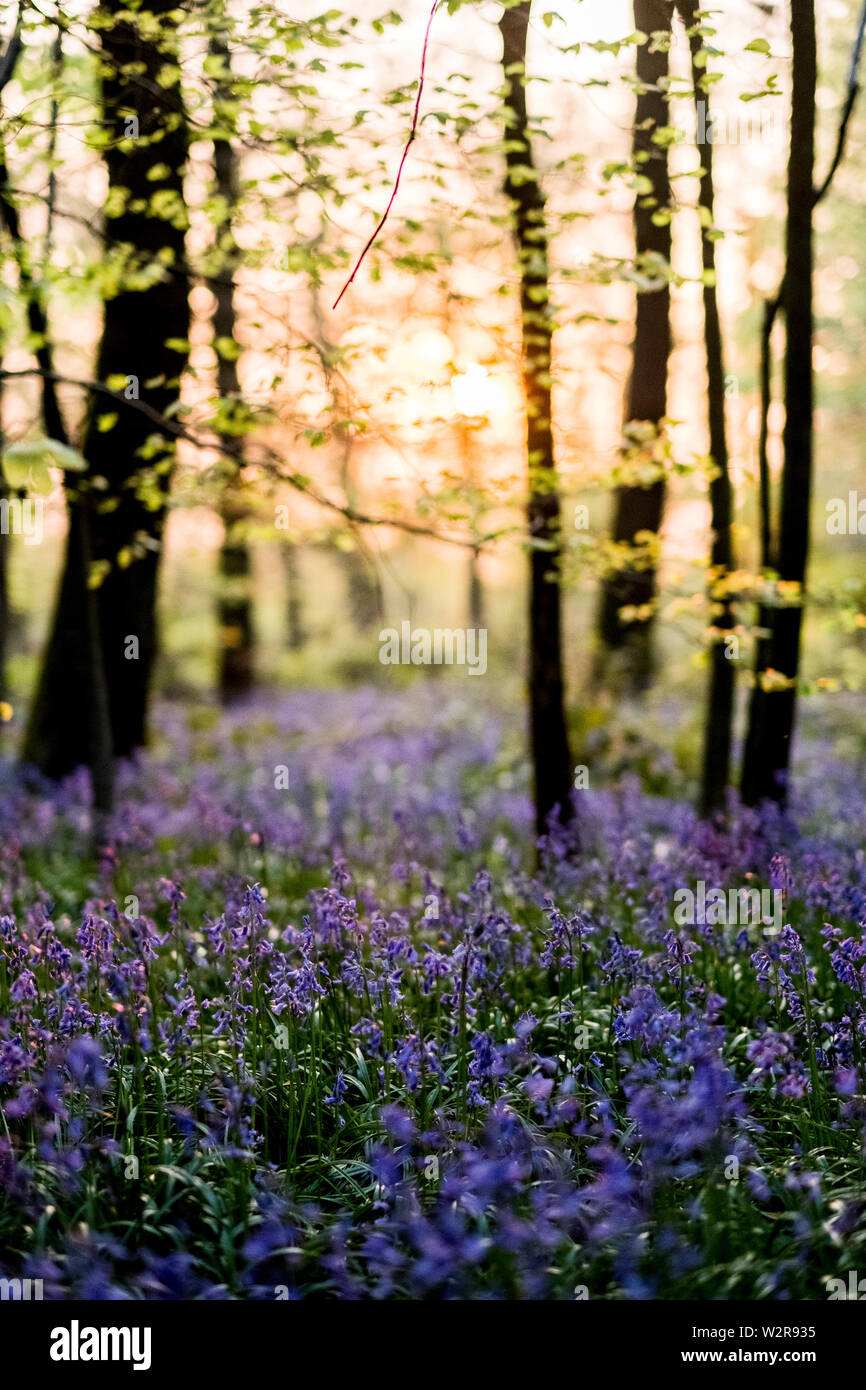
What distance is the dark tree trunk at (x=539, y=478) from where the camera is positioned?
6.36 meters

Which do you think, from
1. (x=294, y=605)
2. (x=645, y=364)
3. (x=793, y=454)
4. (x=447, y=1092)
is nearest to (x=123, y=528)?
(x=793, y=454)

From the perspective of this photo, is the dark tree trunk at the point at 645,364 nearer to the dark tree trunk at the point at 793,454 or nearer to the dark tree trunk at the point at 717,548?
the dark tree trunk at the point at 717,548

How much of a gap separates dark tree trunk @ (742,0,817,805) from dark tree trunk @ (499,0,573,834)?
1.42m

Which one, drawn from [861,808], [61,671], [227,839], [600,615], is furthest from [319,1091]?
[600,615]

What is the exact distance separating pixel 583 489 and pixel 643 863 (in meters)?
2.98

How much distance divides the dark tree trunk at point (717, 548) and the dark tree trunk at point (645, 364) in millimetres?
397

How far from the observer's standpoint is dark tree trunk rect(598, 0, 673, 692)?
20.5 feet

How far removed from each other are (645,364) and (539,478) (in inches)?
246

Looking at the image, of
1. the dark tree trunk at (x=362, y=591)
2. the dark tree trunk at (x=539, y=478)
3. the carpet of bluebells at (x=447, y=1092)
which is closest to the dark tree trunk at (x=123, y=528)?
the dark tree trunk at (x=539, y=478)

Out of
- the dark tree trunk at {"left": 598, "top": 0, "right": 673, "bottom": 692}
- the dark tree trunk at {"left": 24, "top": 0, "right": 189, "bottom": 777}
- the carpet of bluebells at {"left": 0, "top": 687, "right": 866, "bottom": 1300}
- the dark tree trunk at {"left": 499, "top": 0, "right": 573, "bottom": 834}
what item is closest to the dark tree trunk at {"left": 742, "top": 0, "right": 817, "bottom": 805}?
the dark tree trunk at {"left": 598, "top": 0, "right": 673, "bottom": 692}

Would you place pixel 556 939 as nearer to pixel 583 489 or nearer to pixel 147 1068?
pixel 147 1068

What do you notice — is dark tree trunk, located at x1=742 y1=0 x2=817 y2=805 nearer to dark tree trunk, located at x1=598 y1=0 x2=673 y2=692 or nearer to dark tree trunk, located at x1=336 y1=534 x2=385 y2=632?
dark tree trunk, located at x1=598 y1=0 x2=673 y2=692
